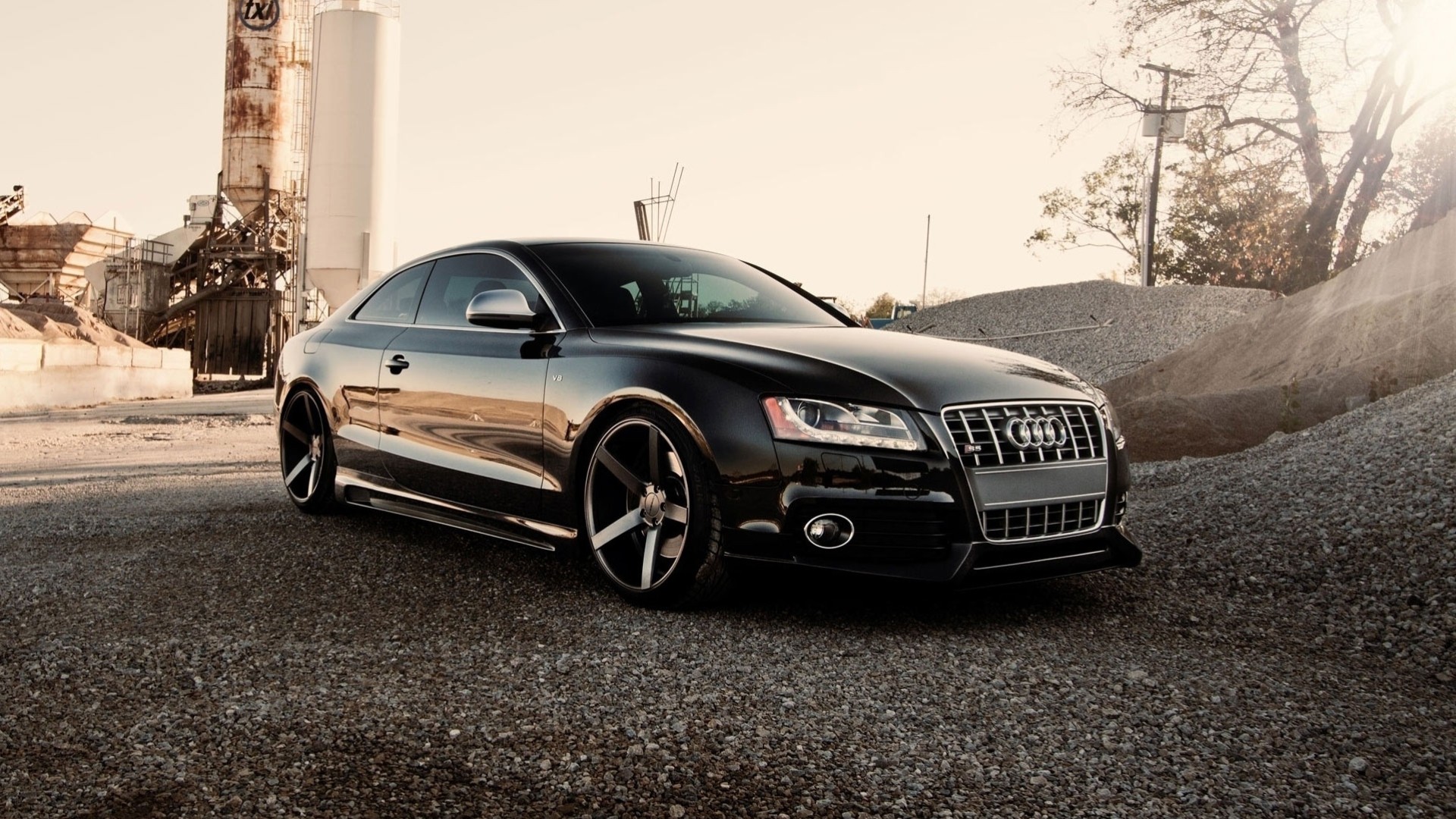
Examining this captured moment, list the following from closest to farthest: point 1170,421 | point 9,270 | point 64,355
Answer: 1. point 1170,421
2. point 64,355
3. point 9,270

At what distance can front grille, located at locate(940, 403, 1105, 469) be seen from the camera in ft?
14.0

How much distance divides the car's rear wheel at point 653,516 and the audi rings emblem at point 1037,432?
1088 mm

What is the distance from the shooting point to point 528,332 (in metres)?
5.34

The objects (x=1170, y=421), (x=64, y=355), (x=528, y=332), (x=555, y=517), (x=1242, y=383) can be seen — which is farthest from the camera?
(x=64, y=355)

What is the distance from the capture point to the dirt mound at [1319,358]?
8805mm

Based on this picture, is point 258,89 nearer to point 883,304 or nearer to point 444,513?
point 883,304

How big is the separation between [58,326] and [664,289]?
19953 millimetres

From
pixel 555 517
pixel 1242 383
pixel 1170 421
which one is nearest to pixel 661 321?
pixel 555 517

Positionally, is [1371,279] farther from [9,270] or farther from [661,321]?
[9,270]

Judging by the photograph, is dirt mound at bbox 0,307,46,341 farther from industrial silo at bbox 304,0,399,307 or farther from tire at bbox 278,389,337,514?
tire at bbox 278,389,337,514

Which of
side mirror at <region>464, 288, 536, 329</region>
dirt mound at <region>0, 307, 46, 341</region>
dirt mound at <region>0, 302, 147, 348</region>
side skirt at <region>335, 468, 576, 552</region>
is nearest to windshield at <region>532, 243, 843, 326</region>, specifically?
side mirror at <region>464, 288, 536, 329</region>

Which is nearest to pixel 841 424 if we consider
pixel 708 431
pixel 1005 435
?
pixel 708 431

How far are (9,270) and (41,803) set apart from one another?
5571cm

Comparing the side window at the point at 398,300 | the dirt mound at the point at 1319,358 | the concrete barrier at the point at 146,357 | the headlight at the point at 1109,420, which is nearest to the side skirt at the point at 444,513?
the side window at the point at 398,300
